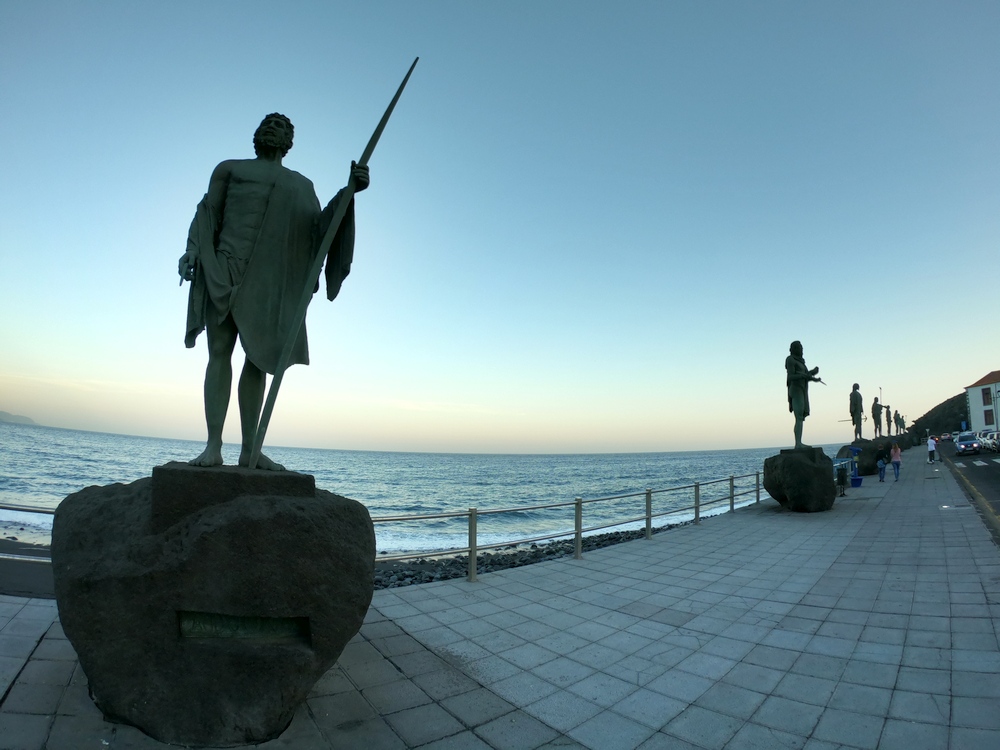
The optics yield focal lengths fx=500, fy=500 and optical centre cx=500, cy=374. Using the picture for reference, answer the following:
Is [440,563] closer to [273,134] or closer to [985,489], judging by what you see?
[273,134]

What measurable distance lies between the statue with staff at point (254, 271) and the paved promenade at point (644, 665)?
4.85ft

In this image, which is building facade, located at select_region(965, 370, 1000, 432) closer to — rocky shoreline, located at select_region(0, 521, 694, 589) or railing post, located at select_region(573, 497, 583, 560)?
rocky shoreline, located at select_region(0, 521, 694, 589)

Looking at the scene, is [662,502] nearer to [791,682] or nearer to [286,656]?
[791,682]

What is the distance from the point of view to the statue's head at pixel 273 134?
347 cm

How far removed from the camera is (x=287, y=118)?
356 centimetres

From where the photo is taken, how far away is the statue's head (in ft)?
11.4

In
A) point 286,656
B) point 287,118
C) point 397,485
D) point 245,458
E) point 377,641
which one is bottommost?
point 397,485

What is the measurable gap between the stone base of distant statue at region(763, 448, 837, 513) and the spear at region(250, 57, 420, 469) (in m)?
11.6

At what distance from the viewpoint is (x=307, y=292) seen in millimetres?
3141

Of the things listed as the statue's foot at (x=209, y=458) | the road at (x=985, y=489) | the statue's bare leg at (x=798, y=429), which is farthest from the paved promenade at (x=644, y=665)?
the statue's bare leg at (x=798, y=429)

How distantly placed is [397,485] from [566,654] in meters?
35.3

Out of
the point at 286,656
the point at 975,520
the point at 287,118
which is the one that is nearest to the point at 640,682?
the point at 286,656

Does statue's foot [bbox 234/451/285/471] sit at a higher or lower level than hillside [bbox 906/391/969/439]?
lower

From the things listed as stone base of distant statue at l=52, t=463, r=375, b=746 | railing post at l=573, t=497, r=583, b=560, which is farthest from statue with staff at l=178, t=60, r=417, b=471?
railing post at l=573, t=497, r=583, b=560
